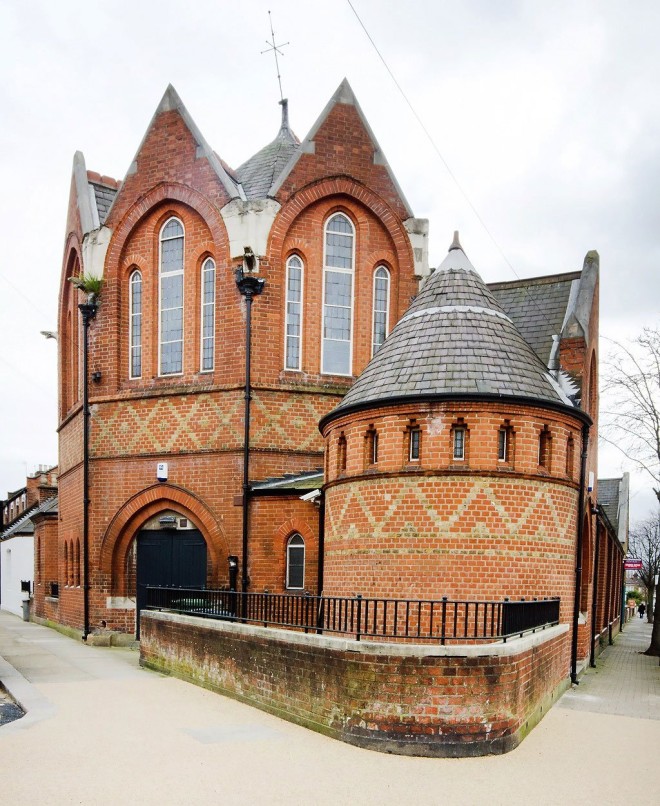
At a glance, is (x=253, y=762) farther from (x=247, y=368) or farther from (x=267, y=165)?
(x=267, y=165)

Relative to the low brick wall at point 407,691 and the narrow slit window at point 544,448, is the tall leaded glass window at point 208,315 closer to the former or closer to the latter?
the narrow slit window at point 544,448

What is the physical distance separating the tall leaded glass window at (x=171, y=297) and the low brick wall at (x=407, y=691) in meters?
10.5

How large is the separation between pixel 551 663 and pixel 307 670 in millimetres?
4494

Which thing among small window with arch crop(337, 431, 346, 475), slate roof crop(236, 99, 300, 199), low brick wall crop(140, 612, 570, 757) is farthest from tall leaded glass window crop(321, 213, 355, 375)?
low brick wall crop(140, 612, 570, 757)

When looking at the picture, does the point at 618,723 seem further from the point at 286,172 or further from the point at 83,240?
the point at 83,240

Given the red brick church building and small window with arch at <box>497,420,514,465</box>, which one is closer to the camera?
small window with arch at <box>497,420,514,465</box>

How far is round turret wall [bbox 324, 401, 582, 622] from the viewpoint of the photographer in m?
14.0

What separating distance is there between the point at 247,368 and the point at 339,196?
4.95m

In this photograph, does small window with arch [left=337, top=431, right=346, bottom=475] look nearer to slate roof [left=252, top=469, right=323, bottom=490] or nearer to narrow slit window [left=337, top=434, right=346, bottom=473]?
narrow slit window [left=337, top=434, right=346, bottom=473]

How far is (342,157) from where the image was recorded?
21625mm

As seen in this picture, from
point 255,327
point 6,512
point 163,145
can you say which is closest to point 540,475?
point 255,327

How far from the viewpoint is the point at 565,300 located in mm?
21781

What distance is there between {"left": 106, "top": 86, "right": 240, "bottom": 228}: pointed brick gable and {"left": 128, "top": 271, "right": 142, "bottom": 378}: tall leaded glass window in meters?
1.56

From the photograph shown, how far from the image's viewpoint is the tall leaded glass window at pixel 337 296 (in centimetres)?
2155
